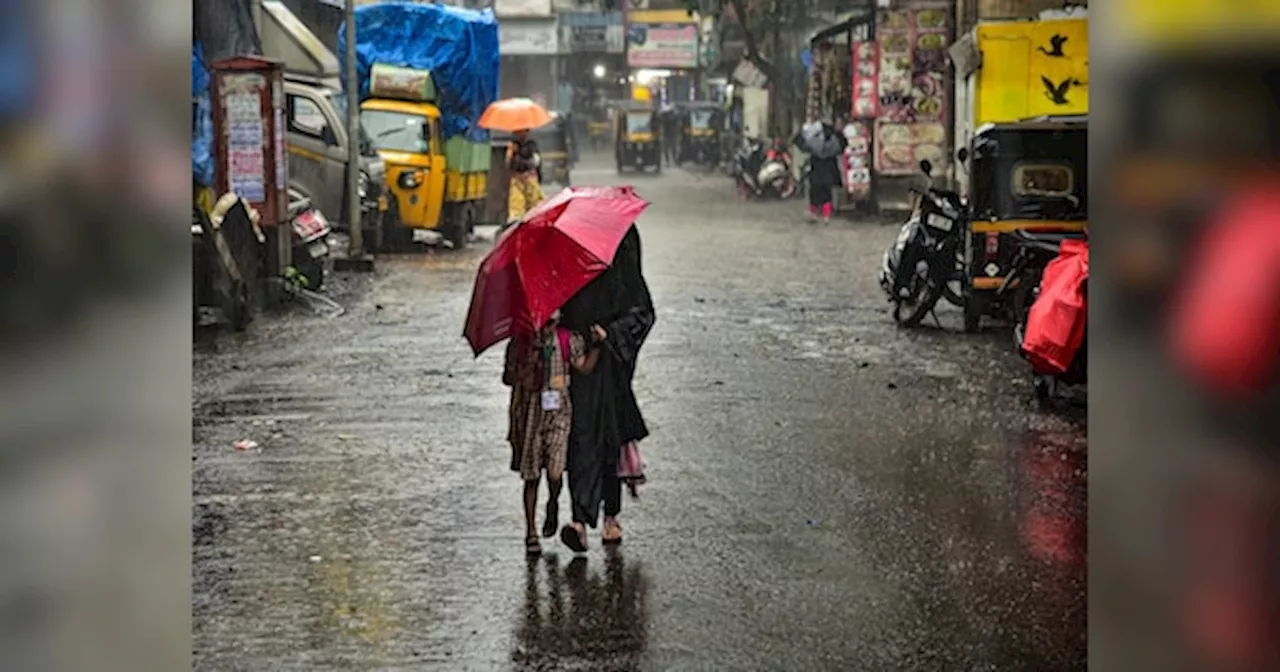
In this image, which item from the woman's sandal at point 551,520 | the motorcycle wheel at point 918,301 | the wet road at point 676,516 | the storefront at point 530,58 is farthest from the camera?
the storefront at point 530,58

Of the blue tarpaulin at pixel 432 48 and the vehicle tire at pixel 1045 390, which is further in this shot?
the blue tarpaulin at pixel 432 48

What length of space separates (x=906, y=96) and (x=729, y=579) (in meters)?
21.6

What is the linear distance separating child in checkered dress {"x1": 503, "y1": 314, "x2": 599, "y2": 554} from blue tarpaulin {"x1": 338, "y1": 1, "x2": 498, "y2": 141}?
1673 cm

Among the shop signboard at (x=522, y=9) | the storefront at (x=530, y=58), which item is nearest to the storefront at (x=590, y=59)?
the storefront at (x=530, y=58)

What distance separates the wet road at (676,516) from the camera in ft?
18.0

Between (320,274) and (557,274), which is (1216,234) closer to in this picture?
(557,274)

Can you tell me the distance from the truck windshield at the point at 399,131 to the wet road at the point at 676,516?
850 centimetres

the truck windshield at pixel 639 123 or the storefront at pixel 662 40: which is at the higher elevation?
the storefront at pixel 662 40

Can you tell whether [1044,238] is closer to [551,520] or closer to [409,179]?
[551,520]

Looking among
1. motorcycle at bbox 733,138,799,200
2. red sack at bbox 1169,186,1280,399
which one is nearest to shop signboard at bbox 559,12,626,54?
motorcycle at bbox 733,138,799,200

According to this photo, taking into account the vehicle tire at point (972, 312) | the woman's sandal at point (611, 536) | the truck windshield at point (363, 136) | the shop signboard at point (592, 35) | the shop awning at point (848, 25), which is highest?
the shop signboard at point (592, 35)

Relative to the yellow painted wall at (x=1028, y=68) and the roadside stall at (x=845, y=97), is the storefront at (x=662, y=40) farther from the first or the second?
the yellow painted wall at (x=1028, y=68)

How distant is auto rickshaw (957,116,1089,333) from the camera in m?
12.8

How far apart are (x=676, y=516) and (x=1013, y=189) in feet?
22.1
